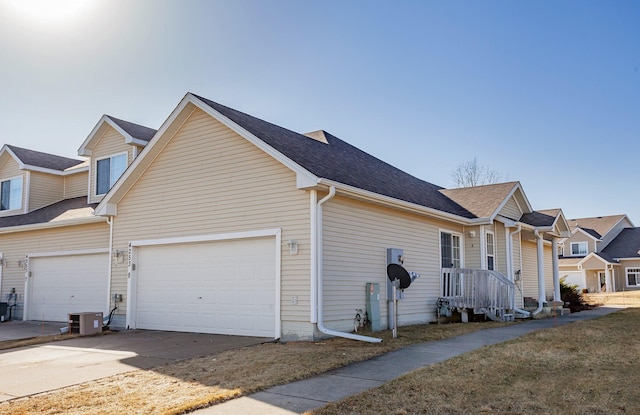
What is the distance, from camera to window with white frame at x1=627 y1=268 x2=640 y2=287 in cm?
4331

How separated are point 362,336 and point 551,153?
16783mm

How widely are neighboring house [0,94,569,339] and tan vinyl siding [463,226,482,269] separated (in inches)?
1.4

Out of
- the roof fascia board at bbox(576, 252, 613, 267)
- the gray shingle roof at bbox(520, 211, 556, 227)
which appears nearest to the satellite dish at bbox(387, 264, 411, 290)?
the gray shingle roof at bbox(520, 211, 556, 227)

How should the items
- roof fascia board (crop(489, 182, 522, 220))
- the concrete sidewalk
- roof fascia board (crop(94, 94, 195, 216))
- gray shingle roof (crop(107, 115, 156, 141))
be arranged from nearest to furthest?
the concrete sidewalk → roof fascia board (crop(94, 94, 195, 216)) → roof fascia board (crop(489, 182, 522, 220)) → gray shingle roof (crop(107, 115, 156, 141))

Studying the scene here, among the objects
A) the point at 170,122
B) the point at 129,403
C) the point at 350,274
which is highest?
the point at 170,122

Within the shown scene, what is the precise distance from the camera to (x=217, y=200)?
43.3 feet

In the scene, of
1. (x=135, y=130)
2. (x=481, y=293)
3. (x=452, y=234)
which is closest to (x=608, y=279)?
(x=452, y=234)

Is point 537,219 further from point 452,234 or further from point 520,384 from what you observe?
point 520,384

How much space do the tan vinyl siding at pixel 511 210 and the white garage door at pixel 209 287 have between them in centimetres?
948

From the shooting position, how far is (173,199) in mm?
14094

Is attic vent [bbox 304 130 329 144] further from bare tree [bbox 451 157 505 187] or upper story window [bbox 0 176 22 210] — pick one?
bare tree [bbox 451 157 505 187]

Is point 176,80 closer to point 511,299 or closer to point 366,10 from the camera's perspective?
point 366,10

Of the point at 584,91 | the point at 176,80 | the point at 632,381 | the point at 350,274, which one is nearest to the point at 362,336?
the point at 350,274

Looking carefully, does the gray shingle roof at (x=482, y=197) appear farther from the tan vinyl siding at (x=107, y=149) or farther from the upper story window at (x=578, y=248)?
the upper story window at (x=578, y=248)
